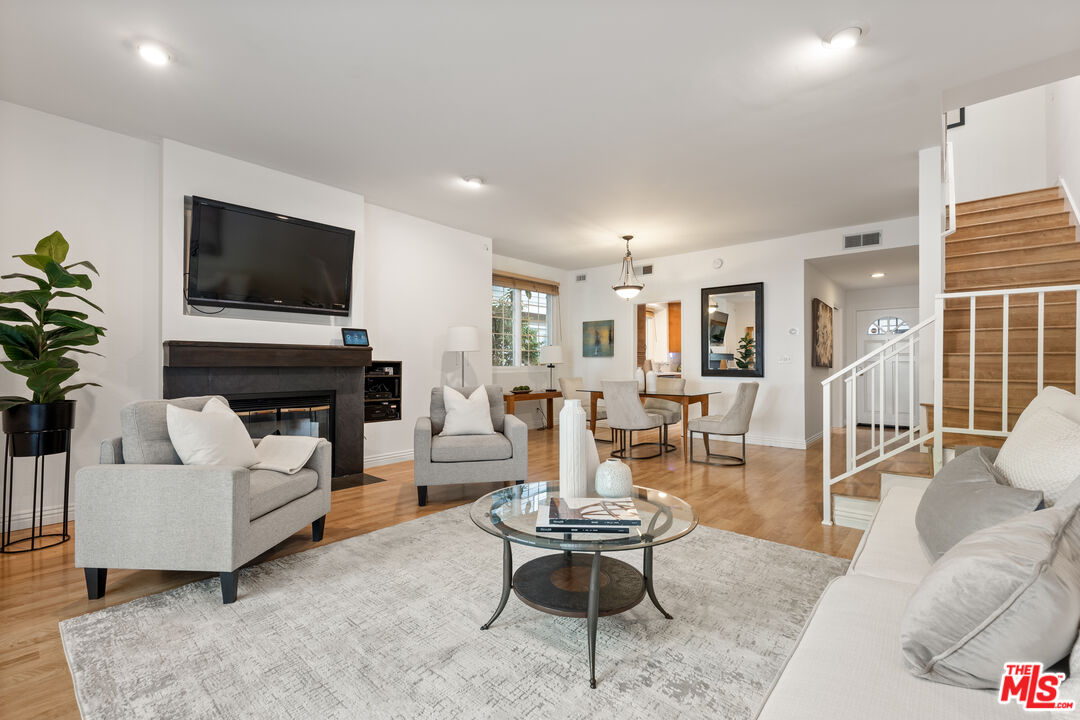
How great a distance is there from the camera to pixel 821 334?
22.5 ft

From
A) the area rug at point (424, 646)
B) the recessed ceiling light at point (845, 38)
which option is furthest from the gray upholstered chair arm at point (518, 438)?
the recessed ceiling light at point (845, 38)

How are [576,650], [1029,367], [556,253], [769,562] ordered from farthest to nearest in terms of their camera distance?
[556,253]
[1029,367]
[769,562]
[576,650]

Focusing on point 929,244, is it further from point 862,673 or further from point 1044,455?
point 862,673

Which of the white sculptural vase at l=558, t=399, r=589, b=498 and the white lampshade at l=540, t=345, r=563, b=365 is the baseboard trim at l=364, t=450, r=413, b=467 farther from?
the white sculptural vase at l=558, t=399, r=589, b=498

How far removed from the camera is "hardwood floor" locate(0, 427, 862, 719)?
67.6 inches

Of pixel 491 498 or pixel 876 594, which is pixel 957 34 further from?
pixel 491 498

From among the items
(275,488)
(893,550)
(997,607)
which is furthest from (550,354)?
(997,607)

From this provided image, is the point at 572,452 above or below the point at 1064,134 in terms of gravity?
below

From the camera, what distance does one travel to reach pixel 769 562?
260 centimetres

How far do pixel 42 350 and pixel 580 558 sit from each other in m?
3.19

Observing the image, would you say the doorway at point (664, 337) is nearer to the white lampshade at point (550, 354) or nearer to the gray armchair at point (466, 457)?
the white lampshade at point (550, 354)

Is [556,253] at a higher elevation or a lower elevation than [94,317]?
higher

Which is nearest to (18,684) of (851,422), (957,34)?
(851,422)

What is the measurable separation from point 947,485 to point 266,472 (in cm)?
293
